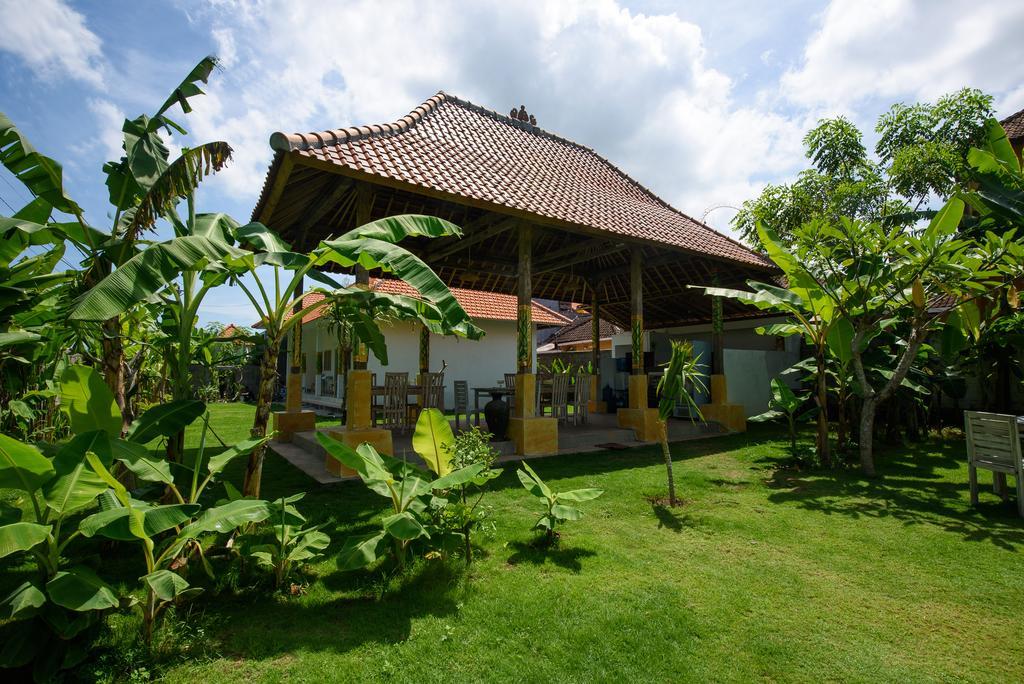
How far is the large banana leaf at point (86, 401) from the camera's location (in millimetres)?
2705

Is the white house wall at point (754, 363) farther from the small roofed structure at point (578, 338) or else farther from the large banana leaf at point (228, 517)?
the large banana leaf at point (228, 517)

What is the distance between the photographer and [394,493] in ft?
10.5

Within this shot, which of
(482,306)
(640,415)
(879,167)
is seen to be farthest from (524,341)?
(879,167)

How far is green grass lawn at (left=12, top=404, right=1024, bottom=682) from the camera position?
2350 millimetres

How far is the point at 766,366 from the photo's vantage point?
41.2ft

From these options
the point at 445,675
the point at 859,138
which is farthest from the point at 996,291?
the point at 859,138

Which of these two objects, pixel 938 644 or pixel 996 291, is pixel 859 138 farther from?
pixel 938 644

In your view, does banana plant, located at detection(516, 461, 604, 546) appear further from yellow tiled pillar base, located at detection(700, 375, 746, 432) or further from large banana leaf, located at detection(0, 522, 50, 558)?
yellow tiled pillar base, located at detection(700, 375, 746, 432)

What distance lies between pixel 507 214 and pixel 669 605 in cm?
533

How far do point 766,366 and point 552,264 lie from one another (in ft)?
22.0

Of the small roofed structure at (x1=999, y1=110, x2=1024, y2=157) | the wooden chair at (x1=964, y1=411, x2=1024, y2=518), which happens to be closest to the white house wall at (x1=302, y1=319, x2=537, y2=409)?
the wooden chair at (x1=964, y1=411, x2=1024, y2=518)

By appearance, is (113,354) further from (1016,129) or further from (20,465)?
(1016,129)

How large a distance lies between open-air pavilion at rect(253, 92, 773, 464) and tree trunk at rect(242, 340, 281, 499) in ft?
8.23

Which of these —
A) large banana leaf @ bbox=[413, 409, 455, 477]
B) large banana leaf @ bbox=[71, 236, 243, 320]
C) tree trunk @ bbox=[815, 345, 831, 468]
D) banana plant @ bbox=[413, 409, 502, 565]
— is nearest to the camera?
large banana leaf @ bbox=[71, 236, 243, 320]
